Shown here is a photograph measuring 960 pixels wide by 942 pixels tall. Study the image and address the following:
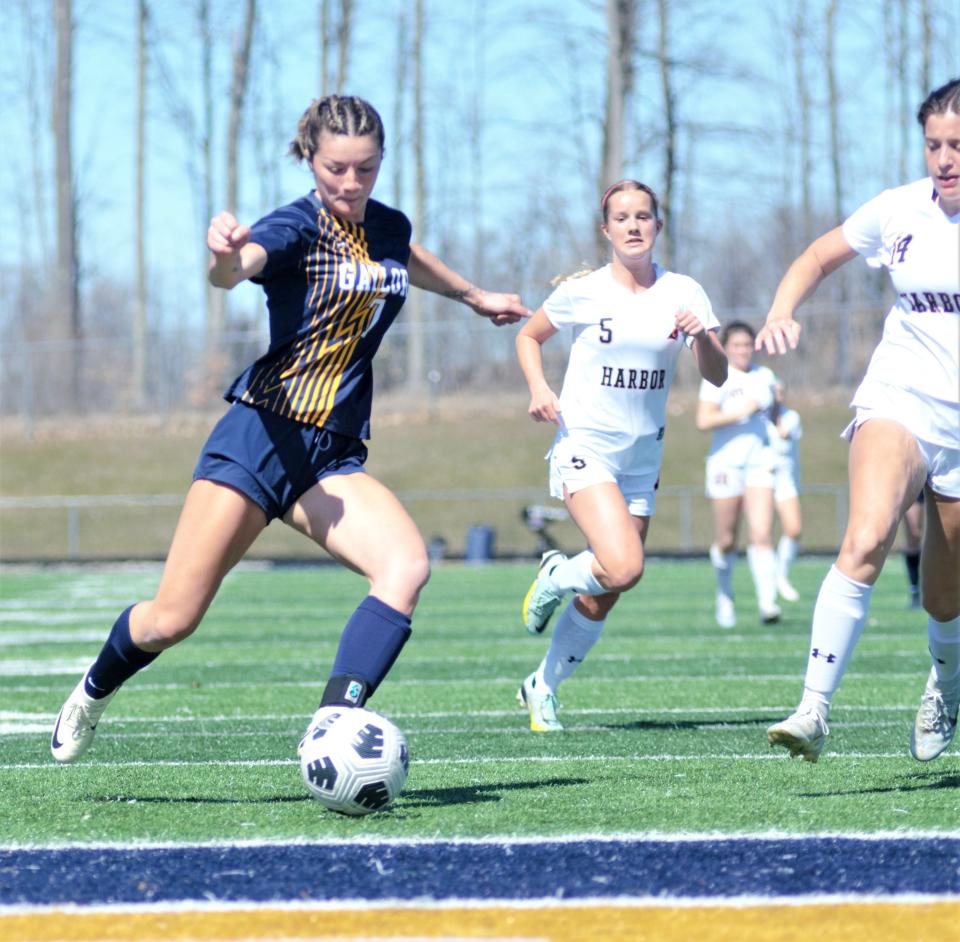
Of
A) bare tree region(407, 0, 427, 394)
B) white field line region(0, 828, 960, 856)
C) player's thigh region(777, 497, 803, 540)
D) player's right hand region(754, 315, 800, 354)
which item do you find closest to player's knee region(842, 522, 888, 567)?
player's right hand region(754, 315, 800, 354)

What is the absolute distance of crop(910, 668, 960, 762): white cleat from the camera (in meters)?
5.11

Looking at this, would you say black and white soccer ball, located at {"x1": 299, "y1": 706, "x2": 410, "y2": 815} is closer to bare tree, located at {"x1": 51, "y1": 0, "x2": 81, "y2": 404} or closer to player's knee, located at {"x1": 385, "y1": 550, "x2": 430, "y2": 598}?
player's knee, located at {"x1": 385, "y1": 550, "x2": 430, "y2": 598}

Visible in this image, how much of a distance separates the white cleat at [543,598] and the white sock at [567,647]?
0.10 m

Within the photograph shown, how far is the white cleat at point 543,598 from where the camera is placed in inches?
277

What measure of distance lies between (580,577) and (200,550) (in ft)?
7.44

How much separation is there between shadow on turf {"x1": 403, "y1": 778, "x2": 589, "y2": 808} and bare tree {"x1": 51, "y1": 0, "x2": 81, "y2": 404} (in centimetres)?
3406

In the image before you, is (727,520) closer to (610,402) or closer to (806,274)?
(610,402)

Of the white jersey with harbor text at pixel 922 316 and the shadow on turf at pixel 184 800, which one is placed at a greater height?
the white jersey with harbor text at pixel 922 316

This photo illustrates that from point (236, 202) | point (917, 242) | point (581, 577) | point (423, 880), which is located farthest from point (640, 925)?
point (236, 202)

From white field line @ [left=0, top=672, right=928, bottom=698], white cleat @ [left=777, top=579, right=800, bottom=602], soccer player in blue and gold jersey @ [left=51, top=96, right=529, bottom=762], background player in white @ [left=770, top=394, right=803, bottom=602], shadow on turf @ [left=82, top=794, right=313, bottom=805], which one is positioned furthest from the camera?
white cleat @ [left=777, top=579, right=800, bottom=602]

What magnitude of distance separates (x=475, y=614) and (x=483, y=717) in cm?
675

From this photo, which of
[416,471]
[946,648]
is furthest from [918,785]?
[416,471]

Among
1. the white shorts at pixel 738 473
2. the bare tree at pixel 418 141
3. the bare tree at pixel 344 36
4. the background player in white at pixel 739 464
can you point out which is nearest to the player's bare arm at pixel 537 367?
the background player in white at pixel 739 464

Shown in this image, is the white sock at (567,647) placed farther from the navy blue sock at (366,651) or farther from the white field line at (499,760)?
the navy blue sock at (366,651)
